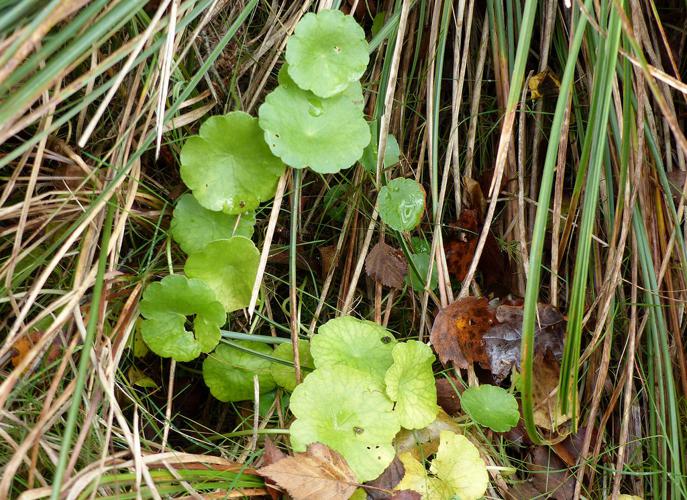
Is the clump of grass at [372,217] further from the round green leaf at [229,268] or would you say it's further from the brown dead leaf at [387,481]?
the brown dead leaf at [387,481]

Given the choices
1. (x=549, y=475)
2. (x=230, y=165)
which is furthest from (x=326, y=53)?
(x=549, y=475)

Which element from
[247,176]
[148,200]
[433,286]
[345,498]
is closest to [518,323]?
[433,286]

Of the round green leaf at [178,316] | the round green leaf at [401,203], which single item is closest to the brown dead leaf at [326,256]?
the round green leaf at [401,203]

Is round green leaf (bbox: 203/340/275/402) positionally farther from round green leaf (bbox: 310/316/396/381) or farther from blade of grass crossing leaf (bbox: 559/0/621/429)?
blade of grass crossing leaf (bbox: 559/0/621/429)

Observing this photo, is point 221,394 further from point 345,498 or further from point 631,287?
point 631,287

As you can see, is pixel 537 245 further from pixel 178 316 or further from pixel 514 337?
pixel 178 316
